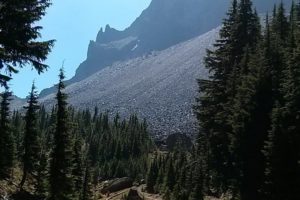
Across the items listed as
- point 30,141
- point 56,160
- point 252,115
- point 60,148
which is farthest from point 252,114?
point 30,141

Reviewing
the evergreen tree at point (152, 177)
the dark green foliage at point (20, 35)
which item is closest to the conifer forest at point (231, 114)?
the dark green foliage at point (20, 35)

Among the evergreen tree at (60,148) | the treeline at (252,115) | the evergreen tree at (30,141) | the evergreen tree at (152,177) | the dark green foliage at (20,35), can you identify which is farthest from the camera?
the evergreen tree at (152,177)

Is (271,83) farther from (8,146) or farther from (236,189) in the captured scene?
(8,146)

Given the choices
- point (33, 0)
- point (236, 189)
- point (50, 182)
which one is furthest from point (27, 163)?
point (33, 0)

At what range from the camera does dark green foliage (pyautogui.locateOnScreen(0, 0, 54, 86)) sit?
706 inches

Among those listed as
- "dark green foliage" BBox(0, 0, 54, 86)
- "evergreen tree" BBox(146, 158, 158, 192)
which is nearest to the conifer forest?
"dark green foliage" BBox(0, 0, 54, 86)

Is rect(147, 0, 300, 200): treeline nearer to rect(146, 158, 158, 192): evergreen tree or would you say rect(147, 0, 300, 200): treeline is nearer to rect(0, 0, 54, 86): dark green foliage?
rect(0, 0, 54, 86): dark green foliage

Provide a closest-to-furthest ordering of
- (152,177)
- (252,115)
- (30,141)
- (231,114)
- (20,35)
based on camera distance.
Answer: (20,35) → (252,115) → (231,114) → (30,141) → (152,177)

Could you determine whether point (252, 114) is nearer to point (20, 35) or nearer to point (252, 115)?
point (252, 115)

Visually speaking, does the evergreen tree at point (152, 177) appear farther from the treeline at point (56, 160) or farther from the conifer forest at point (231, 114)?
the conifer forest at point (231, 114)

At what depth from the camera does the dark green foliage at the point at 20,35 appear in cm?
1792

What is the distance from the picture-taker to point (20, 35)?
18.5 meters

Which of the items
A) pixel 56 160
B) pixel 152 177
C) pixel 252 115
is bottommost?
pixel 152 177

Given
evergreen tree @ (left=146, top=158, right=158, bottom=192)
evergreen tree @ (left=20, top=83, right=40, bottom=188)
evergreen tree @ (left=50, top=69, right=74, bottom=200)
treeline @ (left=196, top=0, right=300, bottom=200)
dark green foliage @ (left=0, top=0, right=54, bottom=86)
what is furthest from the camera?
evergreen tree @ (left=146, top=158, right=158, bottom=192)
